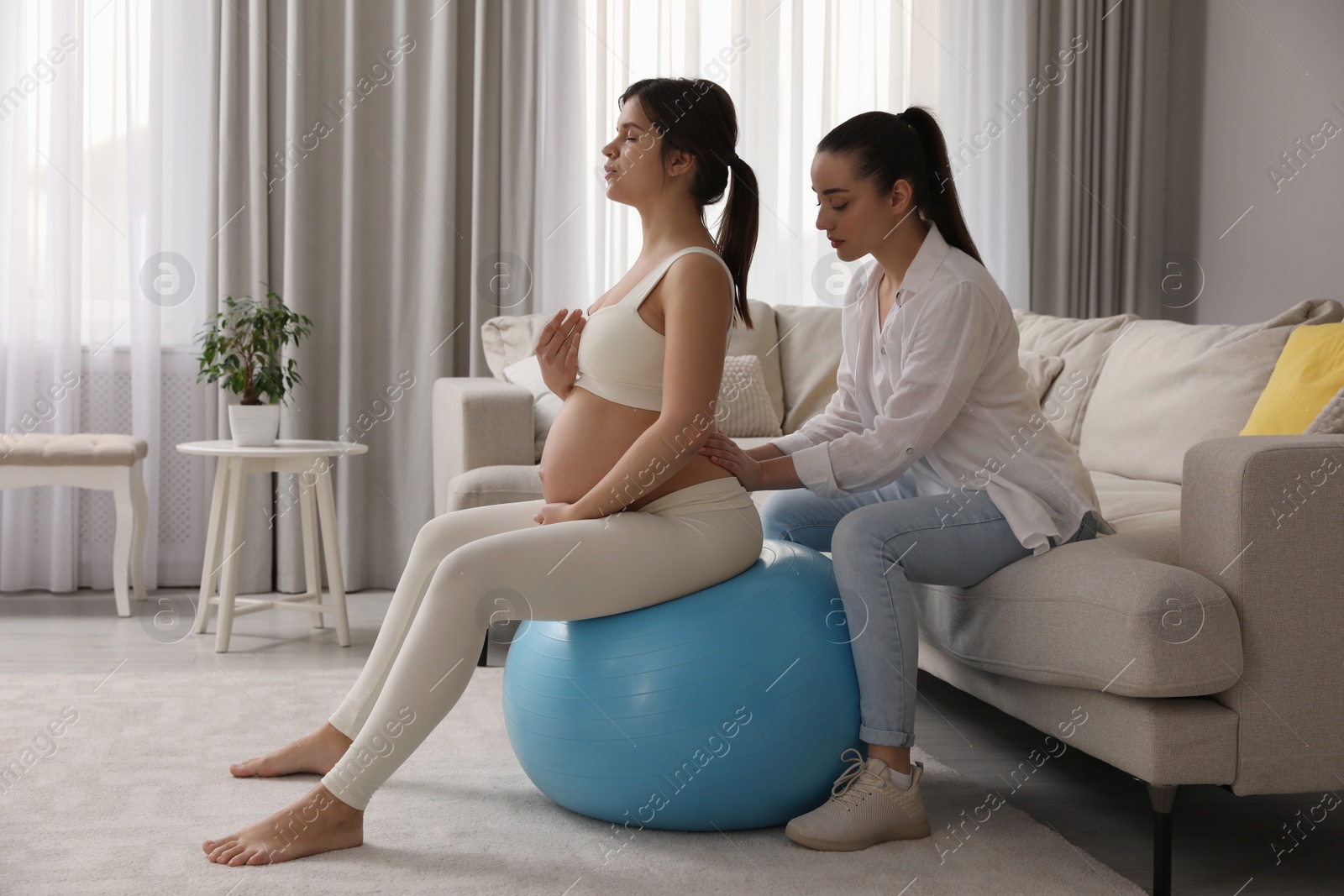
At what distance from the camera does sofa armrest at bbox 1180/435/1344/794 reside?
4.70ft

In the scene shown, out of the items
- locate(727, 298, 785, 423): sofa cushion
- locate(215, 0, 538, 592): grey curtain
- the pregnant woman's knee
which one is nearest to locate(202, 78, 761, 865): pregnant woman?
the pregnant woman's knee

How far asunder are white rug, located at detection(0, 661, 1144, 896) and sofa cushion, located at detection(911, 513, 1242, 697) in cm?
28

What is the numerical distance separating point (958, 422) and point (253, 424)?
189 cm

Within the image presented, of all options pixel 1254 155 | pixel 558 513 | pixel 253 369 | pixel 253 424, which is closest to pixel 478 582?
pixel 558 513

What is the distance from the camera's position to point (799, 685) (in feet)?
5.15

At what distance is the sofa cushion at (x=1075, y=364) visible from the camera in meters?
2.97

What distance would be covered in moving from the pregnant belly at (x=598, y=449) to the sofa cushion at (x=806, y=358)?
1759 millimetres

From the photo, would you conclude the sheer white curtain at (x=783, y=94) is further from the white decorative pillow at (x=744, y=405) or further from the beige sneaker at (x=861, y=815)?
the beige sneaker at (x=861, y=815)

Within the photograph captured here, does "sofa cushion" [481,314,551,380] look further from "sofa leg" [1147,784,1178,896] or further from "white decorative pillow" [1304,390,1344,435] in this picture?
"sofa leg" [1147,784,1178,896]

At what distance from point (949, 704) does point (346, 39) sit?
2.68 m

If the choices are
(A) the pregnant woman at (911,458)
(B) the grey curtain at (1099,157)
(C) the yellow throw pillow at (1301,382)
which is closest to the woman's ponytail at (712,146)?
(A) the pregnant woman at (911,458)

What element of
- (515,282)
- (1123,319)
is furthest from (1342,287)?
(515,282)

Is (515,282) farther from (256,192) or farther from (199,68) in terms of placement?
(199,68)

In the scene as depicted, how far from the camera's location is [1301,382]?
7.33ft
